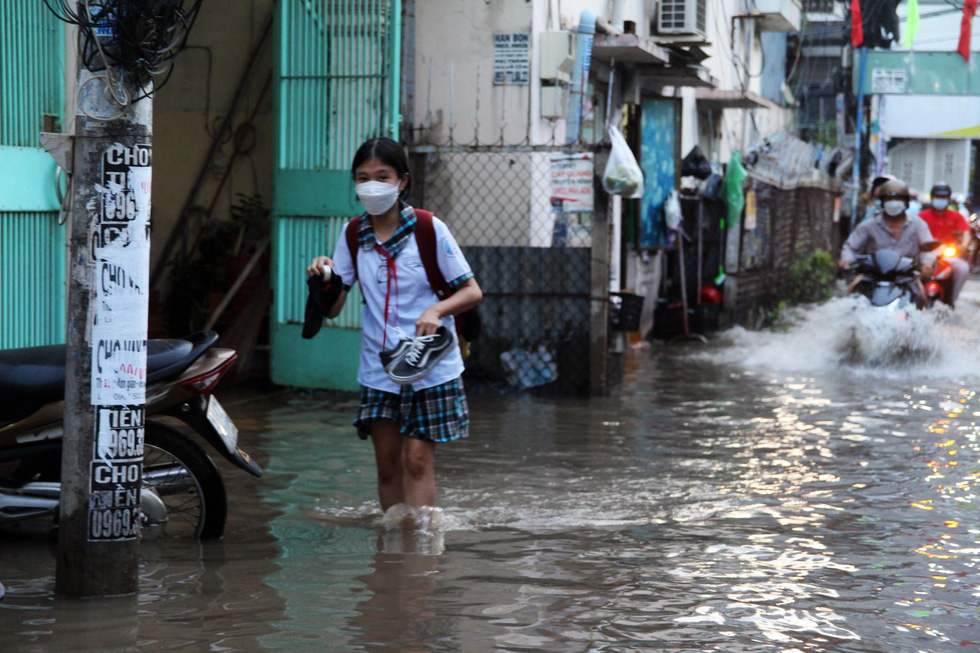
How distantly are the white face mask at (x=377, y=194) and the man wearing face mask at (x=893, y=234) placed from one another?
810cm

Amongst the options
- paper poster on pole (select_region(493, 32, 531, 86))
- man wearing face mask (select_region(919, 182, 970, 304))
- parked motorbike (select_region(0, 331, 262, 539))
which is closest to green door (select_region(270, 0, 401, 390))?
paper poster on pole (select_region(493, 32, 531, 86))

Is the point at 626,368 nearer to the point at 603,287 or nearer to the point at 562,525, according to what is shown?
the point at 603,287

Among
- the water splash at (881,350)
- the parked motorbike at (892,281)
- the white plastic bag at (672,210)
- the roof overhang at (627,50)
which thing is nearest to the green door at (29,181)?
the roof overhang at (627,50)

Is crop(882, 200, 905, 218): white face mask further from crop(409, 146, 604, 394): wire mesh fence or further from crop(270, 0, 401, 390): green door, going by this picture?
crop(270, 0, 401, 390): green door

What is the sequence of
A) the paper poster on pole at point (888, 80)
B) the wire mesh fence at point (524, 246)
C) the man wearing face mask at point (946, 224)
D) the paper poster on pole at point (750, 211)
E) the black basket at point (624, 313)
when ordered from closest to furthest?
the wire mesh fence at point (524, 246), the black basket at point (624, 313), the man wearing face mask at point (946, 224), the paper poster on pole at point (750, 211), the paper poster on pole at point (888, 80)

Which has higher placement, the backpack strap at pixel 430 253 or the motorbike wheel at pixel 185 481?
the backpack strap at pixel 430 253

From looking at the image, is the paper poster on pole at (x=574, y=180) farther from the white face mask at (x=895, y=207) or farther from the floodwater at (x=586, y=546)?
the white face mask at (x=895, y=207)

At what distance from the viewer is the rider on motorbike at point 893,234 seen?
12312mm

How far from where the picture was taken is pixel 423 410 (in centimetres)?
521

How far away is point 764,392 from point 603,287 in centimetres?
178

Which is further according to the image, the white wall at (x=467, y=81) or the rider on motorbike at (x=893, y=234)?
the rider on motorbike at (x=893, y=234)

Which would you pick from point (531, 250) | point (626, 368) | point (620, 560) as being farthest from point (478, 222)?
point (620, 560)

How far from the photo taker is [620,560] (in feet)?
17.0

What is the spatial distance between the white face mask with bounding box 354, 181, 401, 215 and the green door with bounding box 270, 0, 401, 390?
4.55 meters
